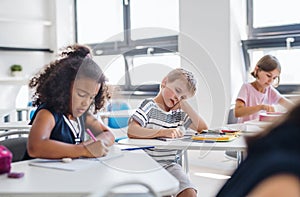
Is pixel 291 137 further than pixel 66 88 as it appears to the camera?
No

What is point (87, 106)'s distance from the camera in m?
1.56

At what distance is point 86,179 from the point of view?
1.15 m

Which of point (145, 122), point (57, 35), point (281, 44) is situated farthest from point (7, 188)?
point (57, 35)

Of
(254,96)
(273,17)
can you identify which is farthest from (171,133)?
(273,17)

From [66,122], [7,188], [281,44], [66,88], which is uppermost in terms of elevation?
[281,44]

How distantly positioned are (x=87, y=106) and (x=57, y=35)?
13.3 feet

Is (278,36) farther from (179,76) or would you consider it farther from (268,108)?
(179,76)

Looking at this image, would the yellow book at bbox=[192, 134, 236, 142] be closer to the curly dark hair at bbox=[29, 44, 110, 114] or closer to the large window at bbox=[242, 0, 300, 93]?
the curly dark hair at bbox=[29, 44, 110, 114]

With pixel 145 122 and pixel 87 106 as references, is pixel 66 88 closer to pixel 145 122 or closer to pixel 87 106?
pixel 87 106

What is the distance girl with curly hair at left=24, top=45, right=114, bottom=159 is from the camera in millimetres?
1404

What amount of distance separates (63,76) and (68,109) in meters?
0.13

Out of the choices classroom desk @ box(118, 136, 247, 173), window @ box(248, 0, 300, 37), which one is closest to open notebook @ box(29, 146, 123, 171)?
classroom desk @ box(118, 136, 247, 173)

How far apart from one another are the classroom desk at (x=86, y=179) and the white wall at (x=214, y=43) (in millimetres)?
2300

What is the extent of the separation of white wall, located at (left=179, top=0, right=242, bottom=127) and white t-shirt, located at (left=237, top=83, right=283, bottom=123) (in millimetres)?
692
